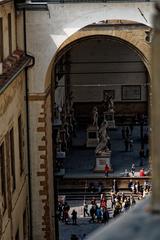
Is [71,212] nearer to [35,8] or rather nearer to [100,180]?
[100,180]

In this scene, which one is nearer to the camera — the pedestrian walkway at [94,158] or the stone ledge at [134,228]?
the stone ledge at [134,228]

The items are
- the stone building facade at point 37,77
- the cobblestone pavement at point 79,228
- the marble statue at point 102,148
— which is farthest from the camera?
the marble statue at point 102,148

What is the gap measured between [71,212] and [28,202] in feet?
36.8

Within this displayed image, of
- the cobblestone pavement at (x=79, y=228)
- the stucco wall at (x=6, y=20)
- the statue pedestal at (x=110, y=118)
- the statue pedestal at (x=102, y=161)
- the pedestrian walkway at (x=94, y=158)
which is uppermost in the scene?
the stucco wall at (x=6, y=20)

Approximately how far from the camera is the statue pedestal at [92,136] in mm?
43844

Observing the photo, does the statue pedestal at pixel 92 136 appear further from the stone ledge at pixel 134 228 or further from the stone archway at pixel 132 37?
the stone ledge at pixel 134 228

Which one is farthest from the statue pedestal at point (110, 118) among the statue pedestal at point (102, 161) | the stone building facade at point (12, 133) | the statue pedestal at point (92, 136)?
the stone building facade at point (12, 133)

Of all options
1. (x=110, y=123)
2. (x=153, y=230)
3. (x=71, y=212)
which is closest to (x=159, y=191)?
(x=153, y=230)

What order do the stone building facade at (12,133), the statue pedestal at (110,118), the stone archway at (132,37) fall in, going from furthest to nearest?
the statue pedestal at (110,118)
the stone archway at (132,37)
the stone building facade at (12,133)

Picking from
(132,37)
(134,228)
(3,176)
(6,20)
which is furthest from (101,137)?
(134,228)

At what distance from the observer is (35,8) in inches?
791

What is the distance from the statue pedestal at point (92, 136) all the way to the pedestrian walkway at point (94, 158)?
396mm

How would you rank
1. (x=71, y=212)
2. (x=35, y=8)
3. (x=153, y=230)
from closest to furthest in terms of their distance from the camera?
(x=153, y=230) < (x=35, y=8) < (x=71, y=212)

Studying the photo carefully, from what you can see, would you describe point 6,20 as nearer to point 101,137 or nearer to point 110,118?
point 101,137
